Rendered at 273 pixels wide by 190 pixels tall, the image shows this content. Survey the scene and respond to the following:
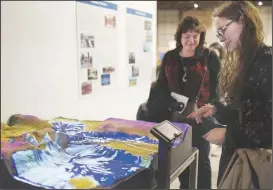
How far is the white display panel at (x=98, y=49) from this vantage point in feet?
5.31

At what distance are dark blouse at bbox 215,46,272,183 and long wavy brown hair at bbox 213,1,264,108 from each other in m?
0.02

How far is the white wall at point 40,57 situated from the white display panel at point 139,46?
86 millimetres

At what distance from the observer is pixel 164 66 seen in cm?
123

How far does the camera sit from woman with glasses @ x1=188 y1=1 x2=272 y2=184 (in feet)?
3.45

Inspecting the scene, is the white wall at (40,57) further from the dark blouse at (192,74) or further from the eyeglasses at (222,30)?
the eyeglasses at (222,30)

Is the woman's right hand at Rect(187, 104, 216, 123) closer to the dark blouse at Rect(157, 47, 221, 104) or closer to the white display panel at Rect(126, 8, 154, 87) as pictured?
the dark blouse at Rect(157, 47, 221, 104)

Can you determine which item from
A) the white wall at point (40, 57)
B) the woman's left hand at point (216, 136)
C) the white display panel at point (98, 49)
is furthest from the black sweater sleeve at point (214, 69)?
the white wall at point (40, 57)

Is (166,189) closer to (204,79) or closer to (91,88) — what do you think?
(204,79)

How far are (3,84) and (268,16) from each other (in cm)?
157

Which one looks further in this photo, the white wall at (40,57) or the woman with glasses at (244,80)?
the white wall at (40,57)

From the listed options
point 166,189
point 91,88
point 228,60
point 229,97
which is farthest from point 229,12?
point 91,88

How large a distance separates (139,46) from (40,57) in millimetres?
917

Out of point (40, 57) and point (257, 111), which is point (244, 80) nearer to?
point (257, 111)

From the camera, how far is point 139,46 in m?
1.63
